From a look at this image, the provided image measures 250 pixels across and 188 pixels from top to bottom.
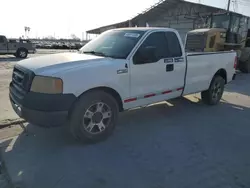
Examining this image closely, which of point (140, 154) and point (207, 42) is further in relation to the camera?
point (207, 42)

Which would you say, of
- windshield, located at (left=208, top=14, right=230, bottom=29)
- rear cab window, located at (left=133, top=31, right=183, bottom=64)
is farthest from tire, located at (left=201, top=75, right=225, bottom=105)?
windshield, located at (left=208, top=14, right=230, bottom=29)

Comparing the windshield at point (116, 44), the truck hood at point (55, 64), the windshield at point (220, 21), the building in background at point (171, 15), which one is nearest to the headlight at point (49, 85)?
the truck hood at point (55, 64)

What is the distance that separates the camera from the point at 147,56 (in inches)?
182

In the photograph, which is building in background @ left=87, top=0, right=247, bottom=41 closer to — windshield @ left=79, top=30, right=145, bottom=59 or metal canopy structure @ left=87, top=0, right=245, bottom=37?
metal canopy structure @ left=87, top=0, right=245, bottom=37

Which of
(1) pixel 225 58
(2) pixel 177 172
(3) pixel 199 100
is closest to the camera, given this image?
(2) pixel 177 172

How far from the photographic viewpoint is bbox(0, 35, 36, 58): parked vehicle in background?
2162cm

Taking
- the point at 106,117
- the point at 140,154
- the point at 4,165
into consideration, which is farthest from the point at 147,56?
the point at 4,165

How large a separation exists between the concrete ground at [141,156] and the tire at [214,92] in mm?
1126

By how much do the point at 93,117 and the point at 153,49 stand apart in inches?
66.6

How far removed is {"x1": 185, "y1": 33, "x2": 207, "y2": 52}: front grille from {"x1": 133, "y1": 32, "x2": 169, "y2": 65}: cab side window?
7.65 meters

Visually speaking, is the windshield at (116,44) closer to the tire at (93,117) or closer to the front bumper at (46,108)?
the tire at (93,117)

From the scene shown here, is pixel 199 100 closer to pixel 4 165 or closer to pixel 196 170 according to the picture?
pixel 196 170

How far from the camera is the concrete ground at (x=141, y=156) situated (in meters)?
3.18

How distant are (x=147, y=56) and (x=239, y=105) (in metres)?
3.79
